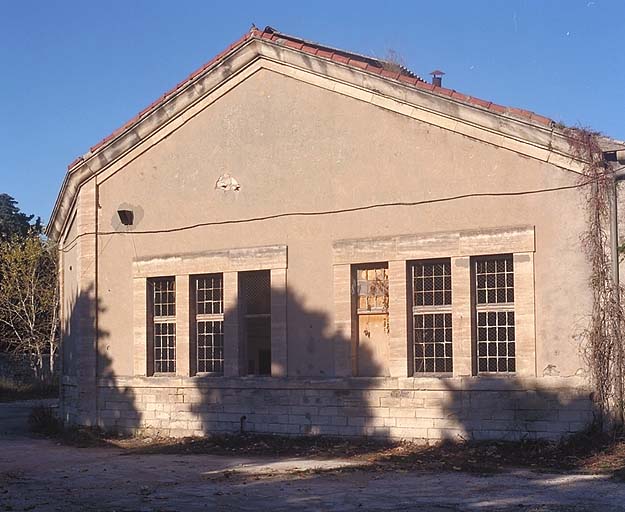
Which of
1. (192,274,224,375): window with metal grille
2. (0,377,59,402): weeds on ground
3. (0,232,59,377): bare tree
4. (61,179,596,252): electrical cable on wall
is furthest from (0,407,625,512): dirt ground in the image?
(0,232,59,377): bare tree

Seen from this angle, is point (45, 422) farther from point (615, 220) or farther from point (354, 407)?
point (615, 220)

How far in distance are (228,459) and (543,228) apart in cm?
609

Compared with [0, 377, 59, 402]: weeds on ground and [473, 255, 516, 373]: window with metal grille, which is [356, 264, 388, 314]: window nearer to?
[473, 255, 516, 373]: window with metal grille

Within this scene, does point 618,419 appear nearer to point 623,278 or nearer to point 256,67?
point 623,278

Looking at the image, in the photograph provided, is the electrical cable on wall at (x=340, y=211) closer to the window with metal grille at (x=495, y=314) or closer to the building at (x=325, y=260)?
the building at (x=325, y=260)

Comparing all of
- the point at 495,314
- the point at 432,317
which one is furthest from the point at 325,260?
the point at 495,314

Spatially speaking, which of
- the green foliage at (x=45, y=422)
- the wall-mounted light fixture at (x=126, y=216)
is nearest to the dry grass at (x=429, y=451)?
the green foliage at (x=45, y=422)

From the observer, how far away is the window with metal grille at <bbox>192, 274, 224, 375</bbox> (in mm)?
17500

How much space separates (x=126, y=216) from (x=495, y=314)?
7912 mm

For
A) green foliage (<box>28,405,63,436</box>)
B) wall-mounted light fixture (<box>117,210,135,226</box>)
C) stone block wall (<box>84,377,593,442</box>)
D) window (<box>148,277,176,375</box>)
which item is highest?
wall-mounted light fixture (<box>117,210,135,226</box>)

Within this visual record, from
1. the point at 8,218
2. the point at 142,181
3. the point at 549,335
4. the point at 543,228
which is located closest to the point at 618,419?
the point at 549,335

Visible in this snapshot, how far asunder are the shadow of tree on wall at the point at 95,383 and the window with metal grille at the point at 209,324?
1757mm

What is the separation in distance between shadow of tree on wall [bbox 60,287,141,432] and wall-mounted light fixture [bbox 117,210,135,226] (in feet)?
5.29

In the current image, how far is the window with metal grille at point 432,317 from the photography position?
15.0m
